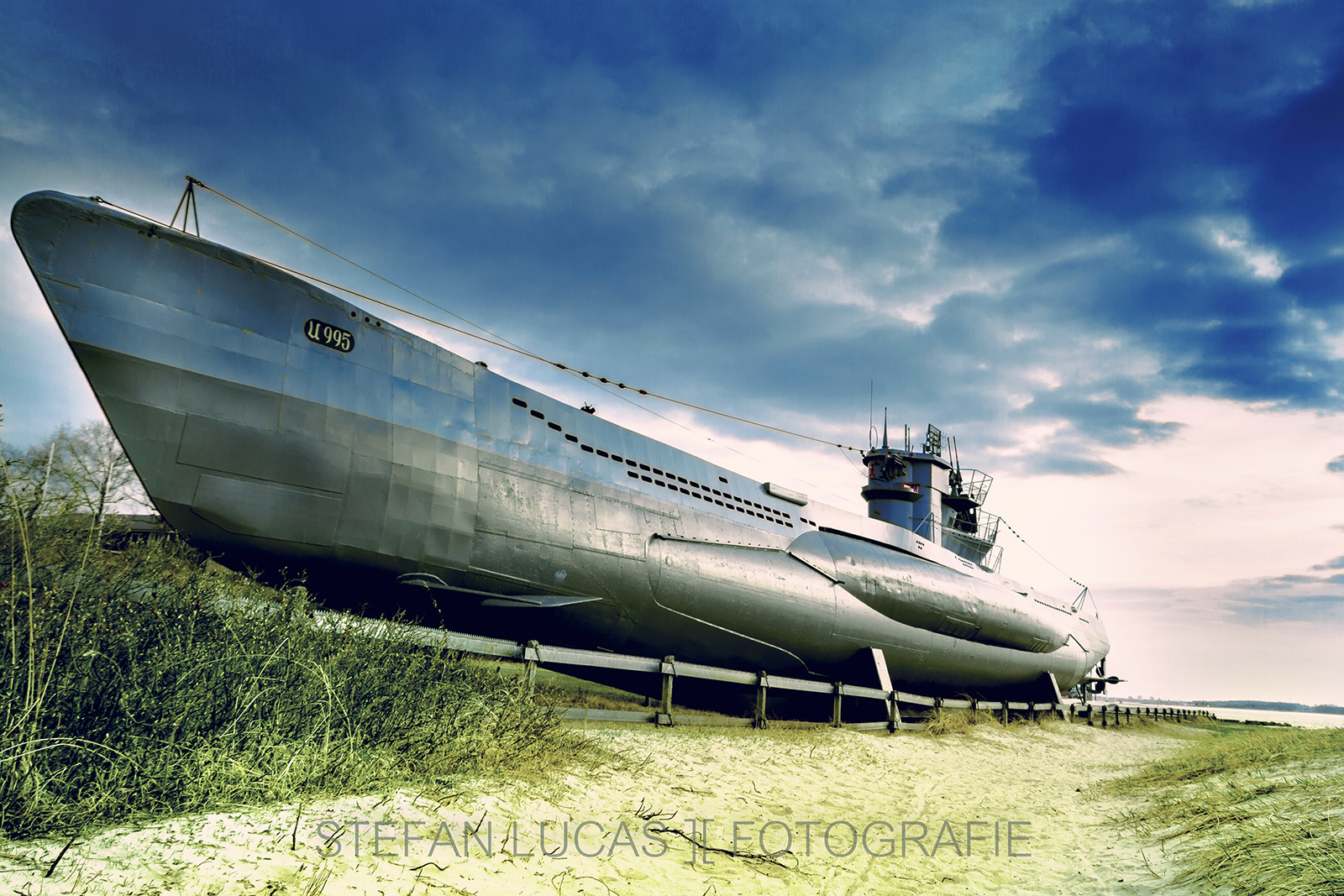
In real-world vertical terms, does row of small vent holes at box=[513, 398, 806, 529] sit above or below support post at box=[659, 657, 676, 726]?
above

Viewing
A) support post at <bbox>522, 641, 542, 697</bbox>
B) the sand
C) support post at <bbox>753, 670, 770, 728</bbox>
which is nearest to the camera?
the sand

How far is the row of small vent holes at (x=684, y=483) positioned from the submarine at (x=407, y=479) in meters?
0.04

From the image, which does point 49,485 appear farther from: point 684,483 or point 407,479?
point 684,483

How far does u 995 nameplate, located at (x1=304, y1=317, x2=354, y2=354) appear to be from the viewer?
8.25 metres

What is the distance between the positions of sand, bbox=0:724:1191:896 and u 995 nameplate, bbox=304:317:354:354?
5.66 m

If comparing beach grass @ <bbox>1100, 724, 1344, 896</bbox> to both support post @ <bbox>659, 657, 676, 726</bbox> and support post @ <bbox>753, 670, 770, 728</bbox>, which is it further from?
support post @ <bbox>659, 657, 676, 726</bbox>

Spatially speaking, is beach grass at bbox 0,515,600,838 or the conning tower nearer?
beach grass at bbox 0,515,600,838

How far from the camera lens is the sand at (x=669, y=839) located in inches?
127

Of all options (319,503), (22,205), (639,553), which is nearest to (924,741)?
(639,553)

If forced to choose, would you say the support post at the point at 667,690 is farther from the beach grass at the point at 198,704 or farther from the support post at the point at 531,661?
the beach grass at the point at 198,704

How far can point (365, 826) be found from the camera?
12.9ft

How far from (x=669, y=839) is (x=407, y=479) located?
17.6ft

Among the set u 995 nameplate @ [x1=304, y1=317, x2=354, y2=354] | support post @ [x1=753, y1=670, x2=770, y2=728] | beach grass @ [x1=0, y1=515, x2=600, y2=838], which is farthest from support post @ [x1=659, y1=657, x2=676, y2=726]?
u 995 nameplate @ [x1=304, y1=317, x2=354, y2=354]

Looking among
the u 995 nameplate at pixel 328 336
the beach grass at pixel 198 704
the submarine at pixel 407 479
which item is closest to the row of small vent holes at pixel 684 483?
the submarine at pixel 407 479
